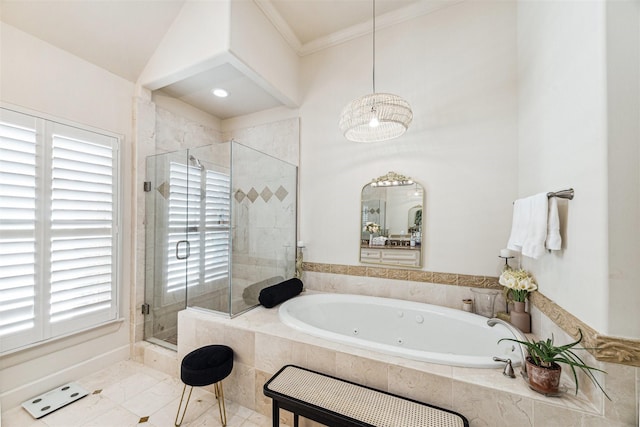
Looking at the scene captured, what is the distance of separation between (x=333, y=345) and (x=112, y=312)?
2.14m

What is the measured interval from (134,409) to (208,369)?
0.78 metres

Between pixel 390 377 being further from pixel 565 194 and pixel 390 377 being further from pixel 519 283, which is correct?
pixel 565 194

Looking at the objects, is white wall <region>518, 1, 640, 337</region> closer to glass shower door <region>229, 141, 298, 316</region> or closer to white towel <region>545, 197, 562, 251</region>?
white towel <region>545, 197, 562, 251</region>

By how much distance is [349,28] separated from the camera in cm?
265

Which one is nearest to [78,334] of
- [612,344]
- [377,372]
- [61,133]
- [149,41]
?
[61,133]

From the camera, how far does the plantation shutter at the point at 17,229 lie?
174 centimetres

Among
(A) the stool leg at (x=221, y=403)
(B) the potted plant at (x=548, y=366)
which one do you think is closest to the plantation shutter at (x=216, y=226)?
(A) the stool leg at (x=221, y=403)

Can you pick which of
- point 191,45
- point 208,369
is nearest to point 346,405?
point 208,369

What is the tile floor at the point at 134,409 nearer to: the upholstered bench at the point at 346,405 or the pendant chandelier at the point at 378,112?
the upholstered bench at the point at 346,405

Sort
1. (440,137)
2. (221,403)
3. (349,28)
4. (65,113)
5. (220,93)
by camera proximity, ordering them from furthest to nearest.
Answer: (220,93), (349,28), (440,137), (65,113), (221,403)

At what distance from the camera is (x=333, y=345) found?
5.34 feet

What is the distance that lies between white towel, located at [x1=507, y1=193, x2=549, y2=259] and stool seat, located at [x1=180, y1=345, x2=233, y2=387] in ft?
6.77

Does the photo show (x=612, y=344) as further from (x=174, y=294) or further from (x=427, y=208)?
(x=174, y=294)

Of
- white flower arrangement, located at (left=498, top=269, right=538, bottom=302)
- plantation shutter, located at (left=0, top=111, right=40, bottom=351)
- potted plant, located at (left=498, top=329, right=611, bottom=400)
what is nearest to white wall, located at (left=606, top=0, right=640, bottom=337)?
potted plant, located at (left=498, top=329, right=611, bottom=400)
